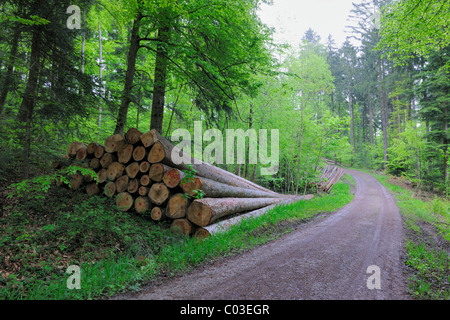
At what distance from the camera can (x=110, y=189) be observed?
19.8 feet

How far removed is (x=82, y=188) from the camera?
21.4ft

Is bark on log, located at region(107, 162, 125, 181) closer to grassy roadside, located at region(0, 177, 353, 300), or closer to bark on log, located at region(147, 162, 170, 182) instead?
grassy roadside, located at region(0, 177, 353, 300)

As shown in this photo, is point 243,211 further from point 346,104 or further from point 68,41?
point 346,104

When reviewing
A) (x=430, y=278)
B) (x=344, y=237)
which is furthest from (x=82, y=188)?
(x=430, y=278)

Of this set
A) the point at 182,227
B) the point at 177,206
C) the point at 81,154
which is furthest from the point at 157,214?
the point at 81,154

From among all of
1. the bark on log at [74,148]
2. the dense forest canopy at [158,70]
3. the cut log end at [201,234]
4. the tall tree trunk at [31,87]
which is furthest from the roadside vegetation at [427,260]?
the bark on log at [74,148]

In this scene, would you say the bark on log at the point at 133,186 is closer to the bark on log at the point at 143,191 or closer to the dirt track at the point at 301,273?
the bark on log at the point at 143,191

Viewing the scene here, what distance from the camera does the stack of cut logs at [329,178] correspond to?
18016 millimetres

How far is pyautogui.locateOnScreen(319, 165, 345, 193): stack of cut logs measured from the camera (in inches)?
709

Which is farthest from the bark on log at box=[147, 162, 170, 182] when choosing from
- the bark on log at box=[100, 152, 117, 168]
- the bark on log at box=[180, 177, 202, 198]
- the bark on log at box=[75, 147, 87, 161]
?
the bark on log at box=[75, 147, 87, 161]

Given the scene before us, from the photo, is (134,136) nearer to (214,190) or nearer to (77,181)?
(77,181)

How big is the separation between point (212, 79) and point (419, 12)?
25.5ft

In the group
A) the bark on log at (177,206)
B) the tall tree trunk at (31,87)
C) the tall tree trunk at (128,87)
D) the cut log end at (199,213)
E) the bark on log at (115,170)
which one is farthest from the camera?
the tall tree trunk at (128,87)

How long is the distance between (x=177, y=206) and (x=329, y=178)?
19704 millimetres
